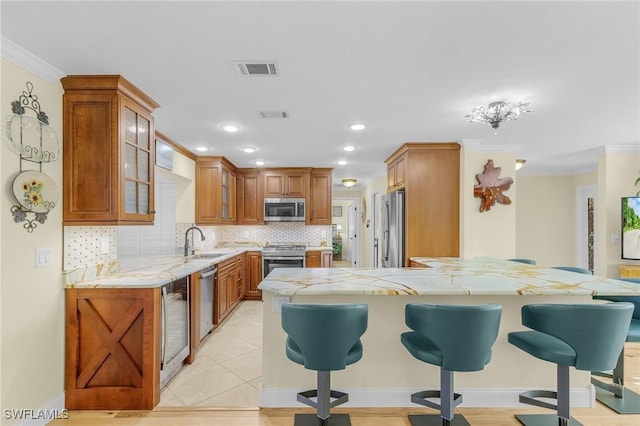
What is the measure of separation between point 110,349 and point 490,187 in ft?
14.1

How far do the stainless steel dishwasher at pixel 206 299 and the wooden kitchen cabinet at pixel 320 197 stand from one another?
102 inches

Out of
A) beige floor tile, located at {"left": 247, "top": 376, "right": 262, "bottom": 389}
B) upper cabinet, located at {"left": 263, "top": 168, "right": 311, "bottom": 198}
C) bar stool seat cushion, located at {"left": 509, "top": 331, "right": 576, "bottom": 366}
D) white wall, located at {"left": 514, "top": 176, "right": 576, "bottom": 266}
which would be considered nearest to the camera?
bar stool seat cushion, located at {"left": 509, "top": 331, "right": 576, "bottom": 366}

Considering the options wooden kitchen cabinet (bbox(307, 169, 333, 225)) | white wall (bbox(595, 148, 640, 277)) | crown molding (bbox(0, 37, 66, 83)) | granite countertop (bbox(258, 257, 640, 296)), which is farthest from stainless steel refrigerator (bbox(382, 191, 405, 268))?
crown molding (bbox(0, 37, 66, 83))

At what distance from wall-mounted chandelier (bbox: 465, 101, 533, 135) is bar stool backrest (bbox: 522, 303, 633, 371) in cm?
162

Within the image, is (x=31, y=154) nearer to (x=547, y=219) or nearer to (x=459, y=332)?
(x=459, y=332)

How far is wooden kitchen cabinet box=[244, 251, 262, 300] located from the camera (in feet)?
18.2

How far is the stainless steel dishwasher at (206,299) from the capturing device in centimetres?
340

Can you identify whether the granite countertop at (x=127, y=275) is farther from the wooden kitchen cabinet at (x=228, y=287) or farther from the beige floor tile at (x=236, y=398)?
the beige floor tile at (x=236, y=398)

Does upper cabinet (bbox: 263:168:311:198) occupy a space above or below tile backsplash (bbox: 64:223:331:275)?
above

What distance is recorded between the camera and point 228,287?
14.6 feet

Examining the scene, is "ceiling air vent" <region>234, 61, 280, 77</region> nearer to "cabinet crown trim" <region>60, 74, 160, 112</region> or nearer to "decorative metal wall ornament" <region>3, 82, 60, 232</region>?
"cabinet crown trim" <region>60, 74, 160, 112</region>

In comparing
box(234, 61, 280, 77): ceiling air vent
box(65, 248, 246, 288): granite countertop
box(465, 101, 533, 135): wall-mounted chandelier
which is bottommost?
box(65, 248, 246, 288): granite countertop

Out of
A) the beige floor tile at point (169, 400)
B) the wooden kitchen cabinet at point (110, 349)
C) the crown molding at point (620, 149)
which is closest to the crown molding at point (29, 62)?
the wooden kitchen cabinet at point (110, 349)

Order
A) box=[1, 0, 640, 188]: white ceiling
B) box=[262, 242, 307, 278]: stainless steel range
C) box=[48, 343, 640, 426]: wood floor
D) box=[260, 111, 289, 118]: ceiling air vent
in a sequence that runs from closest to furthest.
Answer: box=[1, 0, 640, 188]: white ceiling, box=[48, 343, 640, 426]: wood floor, box=[260, 111, 289, 118]: ceiling air vent, box=[262, 242, 307, 278]: stainless steel range
